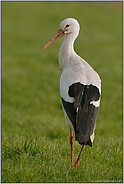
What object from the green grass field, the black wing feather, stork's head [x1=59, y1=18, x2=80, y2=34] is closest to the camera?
the black wing feather

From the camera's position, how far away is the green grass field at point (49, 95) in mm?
3719

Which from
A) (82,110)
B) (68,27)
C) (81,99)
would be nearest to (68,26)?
(68,27)

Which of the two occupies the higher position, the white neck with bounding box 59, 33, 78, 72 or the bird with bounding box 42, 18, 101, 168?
the white neck with bounding box 59, 33, 78, 72

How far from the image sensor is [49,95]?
9492 mm

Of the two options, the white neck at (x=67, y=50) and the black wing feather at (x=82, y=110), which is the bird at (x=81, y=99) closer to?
→ the black wing feather at (x=82, y=110)

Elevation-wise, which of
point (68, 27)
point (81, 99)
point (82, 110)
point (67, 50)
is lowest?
point (82, 110)

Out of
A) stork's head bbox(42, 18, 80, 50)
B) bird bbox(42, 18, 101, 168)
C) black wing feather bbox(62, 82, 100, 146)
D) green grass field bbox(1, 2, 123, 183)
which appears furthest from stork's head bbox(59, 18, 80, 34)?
green grass field bbox(1, 2, 123, 183)

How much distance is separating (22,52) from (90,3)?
12908 millimetres

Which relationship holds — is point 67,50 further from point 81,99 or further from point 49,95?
point 49,95

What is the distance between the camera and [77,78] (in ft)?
12.3

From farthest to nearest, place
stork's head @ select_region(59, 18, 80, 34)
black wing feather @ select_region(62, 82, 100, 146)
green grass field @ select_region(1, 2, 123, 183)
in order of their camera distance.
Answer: stork's head @ select_region(59, 18, 80, 34) < green grass field @ select_region(1, 2, 123, 183) < black wing feather @ select_region(62, 82, 100, 146)

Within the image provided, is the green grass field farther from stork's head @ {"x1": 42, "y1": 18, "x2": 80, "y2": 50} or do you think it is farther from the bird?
stork's head @ {"x1": 42, "y1": 18, "x2": 80, "y2": 50}

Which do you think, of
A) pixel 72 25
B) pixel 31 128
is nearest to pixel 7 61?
pixel 31 128

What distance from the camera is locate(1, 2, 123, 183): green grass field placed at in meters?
3.72
